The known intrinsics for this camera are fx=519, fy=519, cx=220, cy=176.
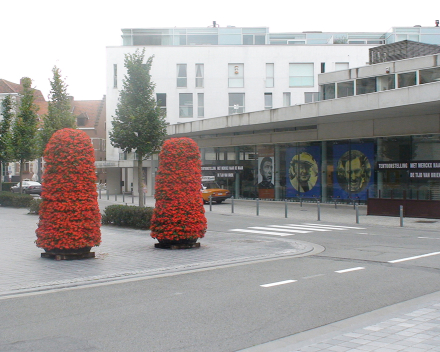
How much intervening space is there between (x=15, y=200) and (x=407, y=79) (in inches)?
887

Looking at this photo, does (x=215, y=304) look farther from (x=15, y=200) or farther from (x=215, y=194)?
(x=215, y=194)

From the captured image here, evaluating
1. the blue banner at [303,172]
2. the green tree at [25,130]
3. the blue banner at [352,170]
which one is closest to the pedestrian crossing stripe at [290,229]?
the blue banner at [352,170]

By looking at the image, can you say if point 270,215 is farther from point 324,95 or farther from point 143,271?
point 143,271

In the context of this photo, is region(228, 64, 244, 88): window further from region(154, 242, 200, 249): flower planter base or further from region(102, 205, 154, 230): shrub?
region(154, 242, 200, 249): flower planter base

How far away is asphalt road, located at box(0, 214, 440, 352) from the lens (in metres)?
5.88

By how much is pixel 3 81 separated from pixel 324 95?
170ft

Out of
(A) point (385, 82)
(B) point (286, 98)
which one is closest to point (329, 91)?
(A) point (385, 82)

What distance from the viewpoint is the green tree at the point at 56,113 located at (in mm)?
25562

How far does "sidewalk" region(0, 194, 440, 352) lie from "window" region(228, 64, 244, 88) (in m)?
27.4

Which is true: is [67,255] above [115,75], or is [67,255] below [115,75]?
below

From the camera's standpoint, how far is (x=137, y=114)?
19875 millimetres

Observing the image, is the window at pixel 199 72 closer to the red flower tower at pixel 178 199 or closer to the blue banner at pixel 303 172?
the blue banner at pixel 303 172

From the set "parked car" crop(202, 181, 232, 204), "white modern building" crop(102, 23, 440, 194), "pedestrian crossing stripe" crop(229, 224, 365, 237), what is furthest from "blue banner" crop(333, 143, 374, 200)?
"white modern building" crop(102, 23, 440, 194)

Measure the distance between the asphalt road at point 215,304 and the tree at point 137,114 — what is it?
32.7ft
